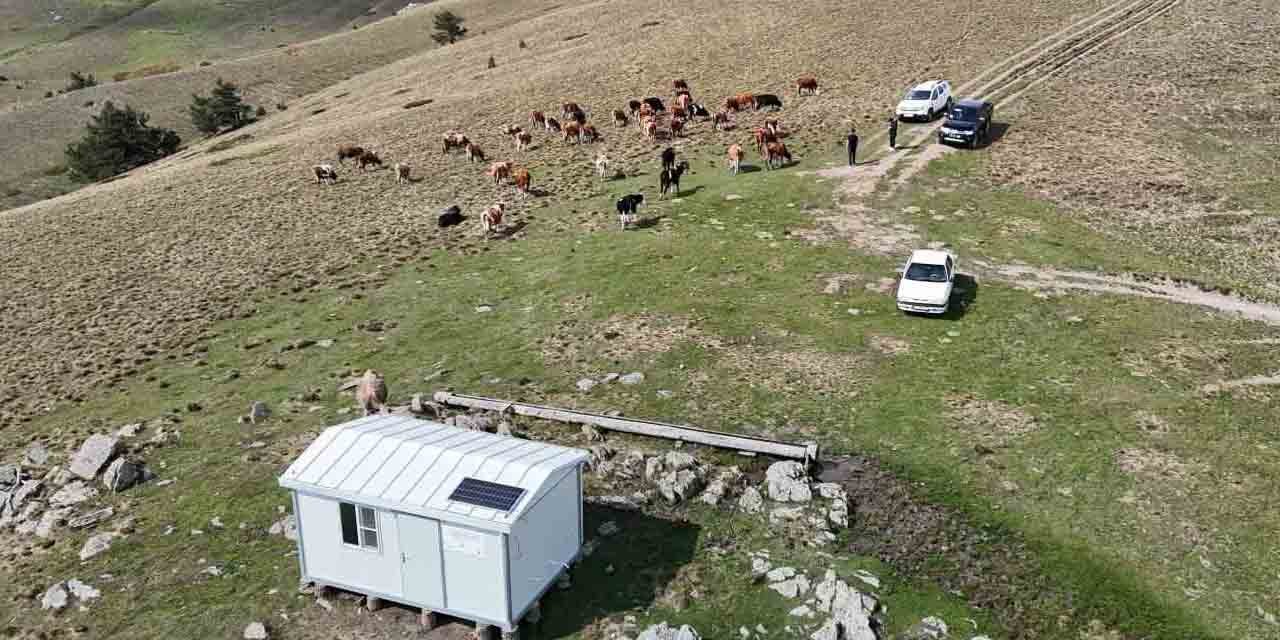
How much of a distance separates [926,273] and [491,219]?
18819mm

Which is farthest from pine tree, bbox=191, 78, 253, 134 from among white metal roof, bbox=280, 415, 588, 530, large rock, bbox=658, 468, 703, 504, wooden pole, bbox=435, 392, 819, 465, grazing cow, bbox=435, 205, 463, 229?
large rock, bbox=658, 468, 703, 504

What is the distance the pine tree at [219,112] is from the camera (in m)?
84.2

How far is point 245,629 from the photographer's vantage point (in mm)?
16766

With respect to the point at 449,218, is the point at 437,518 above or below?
below

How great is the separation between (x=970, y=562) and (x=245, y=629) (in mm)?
14173

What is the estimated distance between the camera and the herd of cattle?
4338 centimetres

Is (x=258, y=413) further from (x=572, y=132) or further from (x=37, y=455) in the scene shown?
(x=572, y=132)

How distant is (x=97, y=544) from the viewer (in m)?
A: 19.8

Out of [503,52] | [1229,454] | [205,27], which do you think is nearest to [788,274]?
[1229,454]

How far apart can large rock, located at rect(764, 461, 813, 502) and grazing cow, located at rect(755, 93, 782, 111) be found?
3613cm

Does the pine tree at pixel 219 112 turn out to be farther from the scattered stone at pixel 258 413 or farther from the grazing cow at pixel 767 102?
the scattered stone at pixel 258 413

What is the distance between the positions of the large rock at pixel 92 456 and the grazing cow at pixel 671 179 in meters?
25.1

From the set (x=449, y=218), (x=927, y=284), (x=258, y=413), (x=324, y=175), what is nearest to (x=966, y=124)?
(x=927, y=284)

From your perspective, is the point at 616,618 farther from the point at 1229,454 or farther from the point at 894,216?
the point at 894,216
